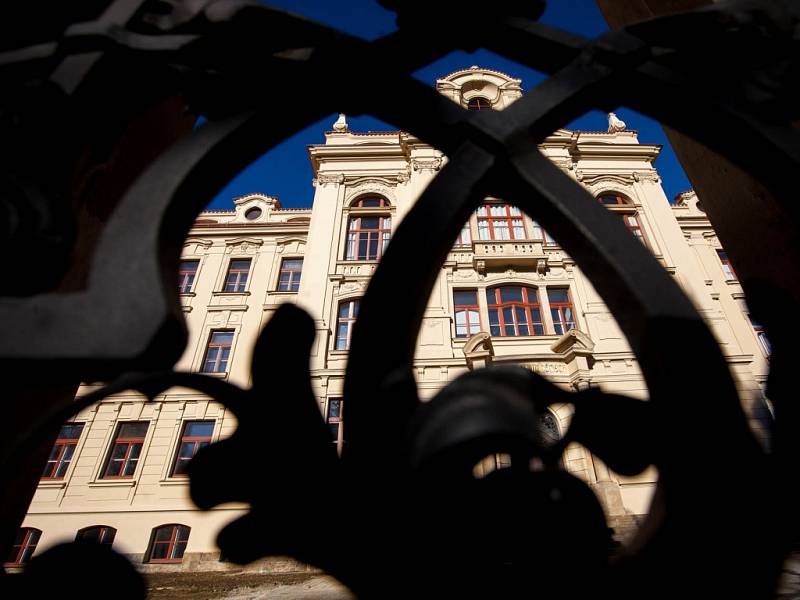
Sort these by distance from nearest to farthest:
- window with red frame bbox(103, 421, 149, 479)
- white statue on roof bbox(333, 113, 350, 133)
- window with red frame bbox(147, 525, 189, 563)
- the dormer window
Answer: window with red frame bbox(147, 525, 189, 563), window with red frame bbox(103, 421, 149, 479), white statue on roof bbox(333, 113, 350, 133), the dormer window

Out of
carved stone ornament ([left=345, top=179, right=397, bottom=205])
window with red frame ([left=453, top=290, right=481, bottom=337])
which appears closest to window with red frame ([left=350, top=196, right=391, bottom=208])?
carved stone ornament ([left=345, top=179, right=397, bottom=205])

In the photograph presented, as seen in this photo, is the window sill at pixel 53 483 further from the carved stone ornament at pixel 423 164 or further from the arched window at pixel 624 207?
the arched window at pixel 624 207

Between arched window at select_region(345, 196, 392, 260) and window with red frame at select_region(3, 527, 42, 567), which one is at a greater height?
arched window at select_region(345, 196, 392, 260)

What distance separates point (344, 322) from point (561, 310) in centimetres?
642

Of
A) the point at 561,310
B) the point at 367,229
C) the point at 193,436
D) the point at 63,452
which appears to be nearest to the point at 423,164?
the point at 367,229

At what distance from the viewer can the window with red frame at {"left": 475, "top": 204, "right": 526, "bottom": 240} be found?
14.0 m

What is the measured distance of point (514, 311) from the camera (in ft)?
41.5

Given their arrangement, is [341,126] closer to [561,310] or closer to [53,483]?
[561,310]

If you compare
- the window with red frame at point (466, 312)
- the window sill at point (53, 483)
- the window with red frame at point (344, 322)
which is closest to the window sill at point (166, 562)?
the window sill at point (53, 483)

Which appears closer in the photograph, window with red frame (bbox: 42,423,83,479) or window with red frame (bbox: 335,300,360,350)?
window with red frame (bbox: 42,423,83,479)

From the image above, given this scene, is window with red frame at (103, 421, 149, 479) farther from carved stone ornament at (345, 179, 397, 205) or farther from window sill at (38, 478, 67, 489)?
carved stone ornament at (345, 179, 397, 205)

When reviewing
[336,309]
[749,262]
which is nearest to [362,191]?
[336,309]

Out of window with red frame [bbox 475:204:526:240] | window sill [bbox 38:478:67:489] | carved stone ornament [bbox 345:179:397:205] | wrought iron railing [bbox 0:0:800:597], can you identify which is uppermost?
carved stone ornament [bbox 345:179:397:205]

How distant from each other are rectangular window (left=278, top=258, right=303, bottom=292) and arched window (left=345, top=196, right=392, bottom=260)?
8.68 feet
